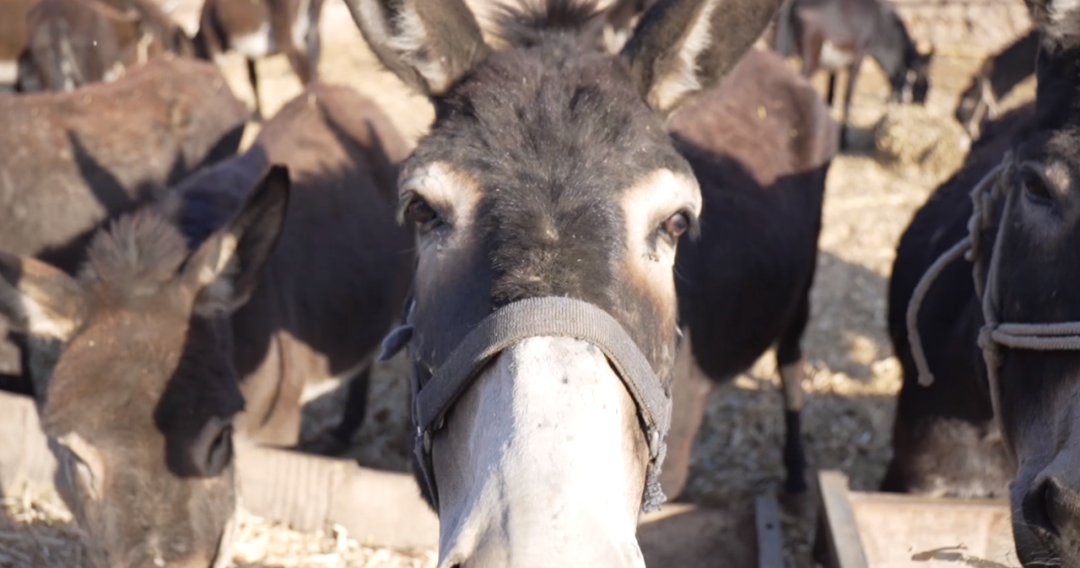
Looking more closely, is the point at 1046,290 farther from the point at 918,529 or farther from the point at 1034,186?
the point at 918,529

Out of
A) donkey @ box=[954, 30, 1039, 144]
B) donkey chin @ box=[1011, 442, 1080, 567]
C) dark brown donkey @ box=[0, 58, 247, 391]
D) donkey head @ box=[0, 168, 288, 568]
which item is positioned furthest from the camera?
donkey @ box=[954, 30, 1039, 144]

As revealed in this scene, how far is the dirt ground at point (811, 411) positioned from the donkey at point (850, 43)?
11.7 feet

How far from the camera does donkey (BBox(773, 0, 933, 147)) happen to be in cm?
1259

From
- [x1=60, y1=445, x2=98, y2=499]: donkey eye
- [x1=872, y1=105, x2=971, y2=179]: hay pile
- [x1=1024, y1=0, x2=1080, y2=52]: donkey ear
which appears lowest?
[x1=872, y1=105, x2=971, y2=179]: hay pile

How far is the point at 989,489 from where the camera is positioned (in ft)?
11.0

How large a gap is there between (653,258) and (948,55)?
614 inches

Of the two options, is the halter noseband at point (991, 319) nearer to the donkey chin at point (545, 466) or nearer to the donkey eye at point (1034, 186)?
the donkey eye at point (1034, 186)

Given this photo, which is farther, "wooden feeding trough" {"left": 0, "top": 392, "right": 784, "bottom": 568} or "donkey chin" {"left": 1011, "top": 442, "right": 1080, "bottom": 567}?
"wooden feeding trough" {"left": 0, "top": 392, "right": 784, "bottom": 568}

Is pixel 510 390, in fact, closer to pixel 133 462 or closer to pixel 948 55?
pixel 133 462

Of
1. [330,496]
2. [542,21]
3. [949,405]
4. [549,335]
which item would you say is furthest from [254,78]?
[549,335]

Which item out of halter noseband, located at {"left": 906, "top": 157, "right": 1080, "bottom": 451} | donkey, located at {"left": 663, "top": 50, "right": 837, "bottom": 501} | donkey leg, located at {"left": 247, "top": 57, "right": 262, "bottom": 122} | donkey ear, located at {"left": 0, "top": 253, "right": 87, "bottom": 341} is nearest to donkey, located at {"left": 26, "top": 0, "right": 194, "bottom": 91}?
donkey leg, located at {"left": 247, "top": 57, "right": 262, "bottom": 122}

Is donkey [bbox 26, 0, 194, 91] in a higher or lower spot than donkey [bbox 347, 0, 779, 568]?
lower

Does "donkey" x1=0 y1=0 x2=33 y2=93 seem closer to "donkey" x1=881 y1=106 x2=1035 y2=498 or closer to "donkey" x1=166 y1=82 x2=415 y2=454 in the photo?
"donkey" x1=166 y1=82 x2=415 y2=454

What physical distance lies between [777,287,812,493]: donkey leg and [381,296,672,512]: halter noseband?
3.01 metres
